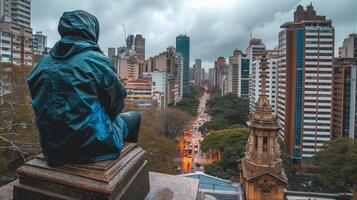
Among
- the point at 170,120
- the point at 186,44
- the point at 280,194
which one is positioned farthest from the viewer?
the point at 186,44

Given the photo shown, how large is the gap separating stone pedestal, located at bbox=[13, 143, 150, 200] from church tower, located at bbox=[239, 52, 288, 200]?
10.4m

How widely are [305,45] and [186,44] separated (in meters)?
119

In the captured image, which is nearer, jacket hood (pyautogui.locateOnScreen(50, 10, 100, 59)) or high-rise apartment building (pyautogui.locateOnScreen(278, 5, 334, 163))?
jacket hood (pyautogui.locateOnScreen(50, 10, 100, 59))

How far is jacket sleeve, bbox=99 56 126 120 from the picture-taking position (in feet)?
15.1

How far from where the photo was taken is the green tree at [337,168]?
2022 centimetres

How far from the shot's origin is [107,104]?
4773 millimetres

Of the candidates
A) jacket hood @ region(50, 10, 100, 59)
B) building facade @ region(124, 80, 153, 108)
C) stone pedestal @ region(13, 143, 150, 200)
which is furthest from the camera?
building facade @ region(124, 80, 153, 108)

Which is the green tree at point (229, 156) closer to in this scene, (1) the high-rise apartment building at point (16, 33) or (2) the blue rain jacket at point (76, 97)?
(1) the high-rise apartment building at point (16, 33)

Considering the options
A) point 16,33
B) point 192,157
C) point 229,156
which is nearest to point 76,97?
point 229,156

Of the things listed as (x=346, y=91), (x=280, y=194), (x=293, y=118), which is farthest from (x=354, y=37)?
(x=280, y=194)

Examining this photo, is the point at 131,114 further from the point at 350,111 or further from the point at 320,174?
the point at 350,111

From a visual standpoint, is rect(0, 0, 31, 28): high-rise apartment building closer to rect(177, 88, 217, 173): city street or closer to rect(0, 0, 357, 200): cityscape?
rect(0, 0, 357, 200): cityscape

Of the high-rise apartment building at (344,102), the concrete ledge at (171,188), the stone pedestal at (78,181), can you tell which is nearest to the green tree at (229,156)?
the high-rise apartment building at (344,102)

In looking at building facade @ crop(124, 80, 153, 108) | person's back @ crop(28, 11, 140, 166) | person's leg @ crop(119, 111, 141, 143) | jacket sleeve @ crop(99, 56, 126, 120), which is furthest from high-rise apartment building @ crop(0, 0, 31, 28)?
jacket sleeve @ crop(99, 56, 126, 120)
